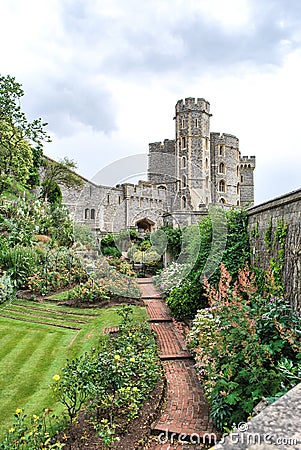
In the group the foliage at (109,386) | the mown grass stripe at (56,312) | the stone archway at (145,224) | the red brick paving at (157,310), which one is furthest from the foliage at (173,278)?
the stone archway at (145,224)

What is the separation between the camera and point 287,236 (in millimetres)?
5051

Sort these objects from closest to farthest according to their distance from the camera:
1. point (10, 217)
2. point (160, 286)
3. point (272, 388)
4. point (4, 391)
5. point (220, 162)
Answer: point (272, 388) → point (4, 391) → point (160, 286) → point (10, 217) → point (220, 162)

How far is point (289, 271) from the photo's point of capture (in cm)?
492

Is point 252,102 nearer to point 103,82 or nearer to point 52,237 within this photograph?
point 103,82

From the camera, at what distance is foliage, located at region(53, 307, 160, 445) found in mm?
3357

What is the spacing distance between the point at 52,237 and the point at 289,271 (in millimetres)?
11520

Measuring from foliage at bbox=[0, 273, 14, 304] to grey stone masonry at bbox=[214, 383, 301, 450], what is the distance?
8724mm

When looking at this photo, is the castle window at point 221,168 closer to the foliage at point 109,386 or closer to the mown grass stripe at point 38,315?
the mown grass stripe at point 38,315

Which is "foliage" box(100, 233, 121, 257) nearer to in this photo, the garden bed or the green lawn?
the green lawn

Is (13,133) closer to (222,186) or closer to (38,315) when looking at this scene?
(38,315)

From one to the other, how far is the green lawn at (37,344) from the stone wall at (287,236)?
3.05 meters

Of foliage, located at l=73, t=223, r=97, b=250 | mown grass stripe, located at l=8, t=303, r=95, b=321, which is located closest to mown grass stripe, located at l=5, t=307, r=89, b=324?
mown grass stripe, located at l=8, t=303, r=95, b=321

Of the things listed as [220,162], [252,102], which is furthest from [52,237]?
[220,162]

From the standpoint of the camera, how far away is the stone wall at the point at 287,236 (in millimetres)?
4719
